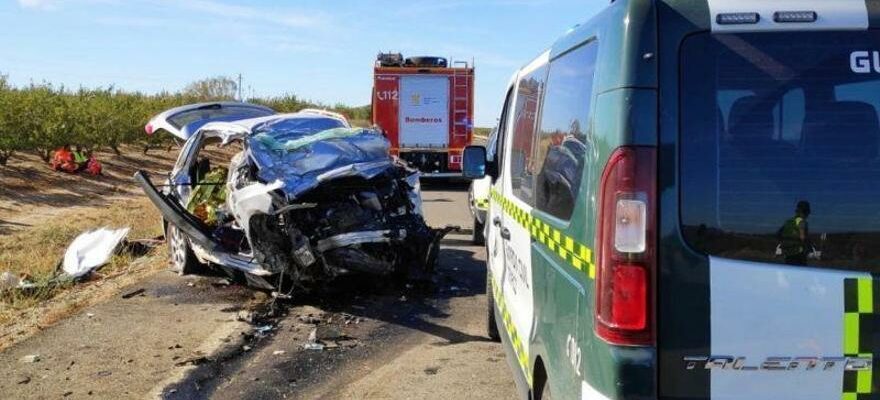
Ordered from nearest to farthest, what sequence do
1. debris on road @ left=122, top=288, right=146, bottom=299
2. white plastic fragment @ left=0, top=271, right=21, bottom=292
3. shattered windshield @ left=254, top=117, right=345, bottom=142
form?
debris on road @ left=122, top=288, right=146, bottom=299, shattered windshield @ left=254, top=117, right=345, bottom=142, white plastic fragment @ left=0, top=271, right=21, bottom=292

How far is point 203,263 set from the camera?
30.0 ft

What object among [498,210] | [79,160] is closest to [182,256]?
[498,210]

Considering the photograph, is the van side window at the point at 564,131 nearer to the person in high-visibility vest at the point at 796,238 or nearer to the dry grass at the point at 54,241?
the person in high-visibility vest at the point at 796,238

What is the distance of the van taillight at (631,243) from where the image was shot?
243 cm

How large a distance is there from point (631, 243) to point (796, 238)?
1.57 feet

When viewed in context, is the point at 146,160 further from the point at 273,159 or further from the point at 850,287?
the point at 850,287

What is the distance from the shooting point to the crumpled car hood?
7344mm

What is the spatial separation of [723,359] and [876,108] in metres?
0.88

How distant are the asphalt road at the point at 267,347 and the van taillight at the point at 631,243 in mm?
2922

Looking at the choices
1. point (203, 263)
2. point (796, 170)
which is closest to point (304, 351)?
point (203, 263)

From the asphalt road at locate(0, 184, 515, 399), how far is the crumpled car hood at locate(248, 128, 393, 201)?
122 centimetres

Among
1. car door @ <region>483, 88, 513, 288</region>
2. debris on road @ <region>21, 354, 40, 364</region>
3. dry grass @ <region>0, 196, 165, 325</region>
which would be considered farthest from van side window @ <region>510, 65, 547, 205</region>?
dry grass @ <region>0, 196, 165, 325</region>

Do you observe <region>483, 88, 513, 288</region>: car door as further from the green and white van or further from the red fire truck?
the red fire truck

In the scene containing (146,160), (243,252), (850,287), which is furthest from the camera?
(146,160)
